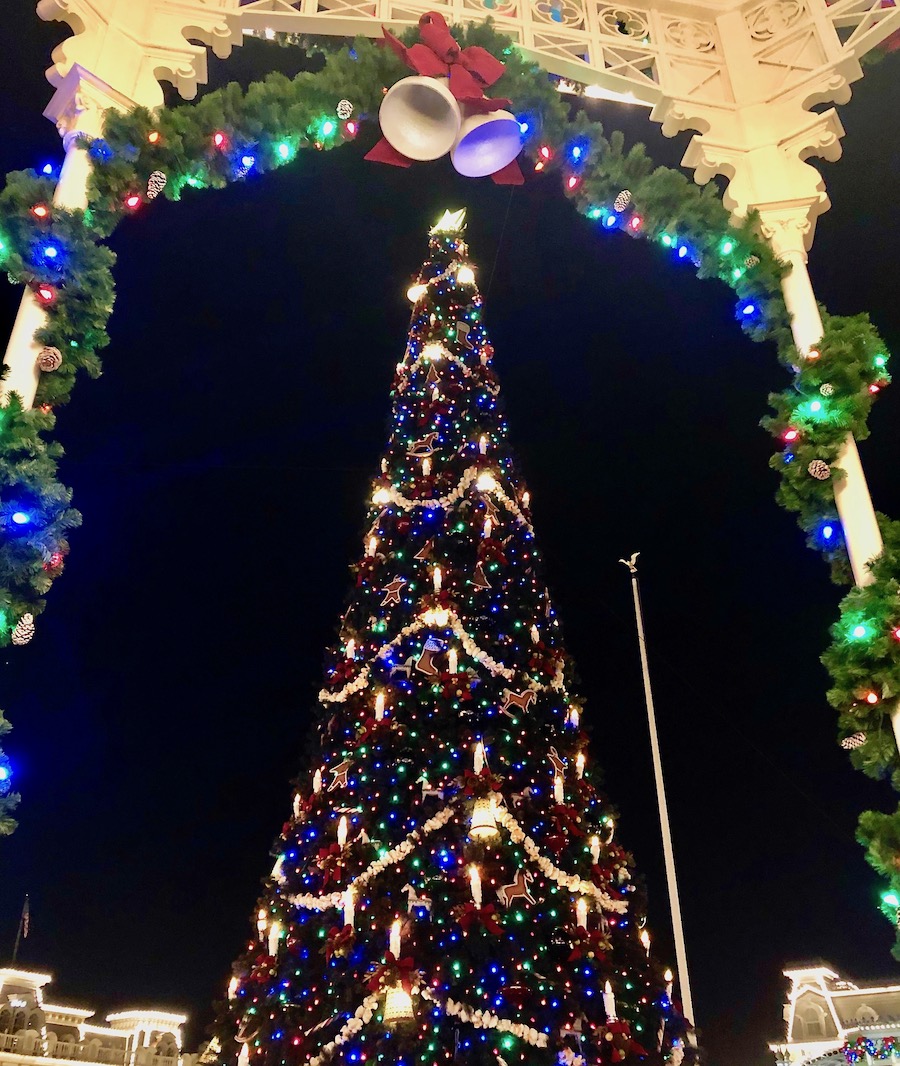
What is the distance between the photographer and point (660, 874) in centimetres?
605

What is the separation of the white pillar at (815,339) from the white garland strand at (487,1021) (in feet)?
6.15

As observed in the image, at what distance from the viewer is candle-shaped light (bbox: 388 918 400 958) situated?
2604mm

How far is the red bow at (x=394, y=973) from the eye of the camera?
2.51 meters

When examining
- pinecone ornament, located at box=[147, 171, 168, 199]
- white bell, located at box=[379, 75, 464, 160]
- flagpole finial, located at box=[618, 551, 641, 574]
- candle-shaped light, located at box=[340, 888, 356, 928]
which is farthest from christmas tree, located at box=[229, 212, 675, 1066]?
flagpole finial, located at box=[618, 551, 641, 574]

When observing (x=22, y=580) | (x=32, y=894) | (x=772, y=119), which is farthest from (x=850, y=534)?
(x=32, y=894)

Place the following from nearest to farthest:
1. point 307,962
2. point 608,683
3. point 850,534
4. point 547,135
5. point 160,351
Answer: point 850,534 < point 307,962 < point 547,135 < point 160,351 < point 608,683

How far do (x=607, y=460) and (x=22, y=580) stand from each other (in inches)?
198

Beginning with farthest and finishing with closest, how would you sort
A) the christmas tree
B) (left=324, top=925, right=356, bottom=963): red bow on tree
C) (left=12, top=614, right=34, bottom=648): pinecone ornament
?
(left=324, top=925, right=356, bottom=963): red bow on tree < the christmas tree < (left=12, top=614, right=34, bottom=648): pinecone ornament

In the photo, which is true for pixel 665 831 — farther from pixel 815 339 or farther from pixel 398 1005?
pixel 815 339

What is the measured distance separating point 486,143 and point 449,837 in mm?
2791

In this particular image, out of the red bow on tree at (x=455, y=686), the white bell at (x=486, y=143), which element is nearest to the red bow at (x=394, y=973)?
the red bow on tree at (x=455, y=686)

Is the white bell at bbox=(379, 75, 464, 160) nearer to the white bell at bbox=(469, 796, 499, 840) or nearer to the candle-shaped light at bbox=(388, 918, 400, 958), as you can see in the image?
the white bell at bbox=(469, 796, 499, 840)

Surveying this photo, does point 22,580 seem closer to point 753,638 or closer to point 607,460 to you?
point 607,460

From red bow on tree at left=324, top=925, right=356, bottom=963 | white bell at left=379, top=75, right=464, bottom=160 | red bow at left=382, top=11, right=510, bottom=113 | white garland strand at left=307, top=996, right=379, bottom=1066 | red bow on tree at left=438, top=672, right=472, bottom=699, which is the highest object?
red bow at left=382, top=11, right=510, bottom=113
